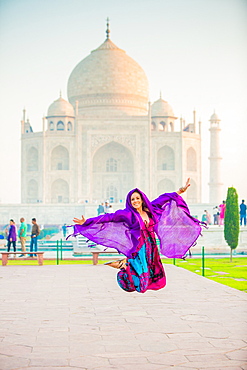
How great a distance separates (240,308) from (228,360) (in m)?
2.05

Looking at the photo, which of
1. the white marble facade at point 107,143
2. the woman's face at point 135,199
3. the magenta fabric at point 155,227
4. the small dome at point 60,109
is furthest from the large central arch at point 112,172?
the woman's face at point 135,199

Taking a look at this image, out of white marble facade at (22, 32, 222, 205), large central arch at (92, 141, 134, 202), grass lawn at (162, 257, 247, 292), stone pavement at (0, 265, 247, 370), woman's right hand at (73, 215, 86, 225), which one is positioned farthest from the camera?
large central arch at (92, 141, 134, 202)

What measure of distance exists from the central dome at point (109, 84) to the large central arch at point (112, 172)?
85.6 inches

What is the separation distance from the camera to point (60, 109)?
33.5m

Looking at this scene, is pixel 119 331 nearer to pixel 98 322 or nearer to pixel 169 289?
pixel 98 322

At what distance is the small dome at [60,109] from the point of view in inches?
1319

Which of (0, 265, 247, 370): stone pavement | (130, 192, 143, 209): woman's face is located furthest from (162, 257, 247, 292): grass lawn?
A: (130, 192, 143, 209): woman's face

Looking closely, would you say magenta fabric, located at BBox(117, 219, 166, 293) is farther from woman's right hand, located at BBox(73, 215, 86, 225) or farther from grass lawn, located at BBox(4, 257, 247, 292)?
grass lawn, located at BBox(4, 257, 247, 292)

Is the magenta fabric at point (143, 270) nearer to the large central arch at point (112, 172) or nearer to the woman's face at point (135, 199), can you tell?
the woman's face at point (135, 199)

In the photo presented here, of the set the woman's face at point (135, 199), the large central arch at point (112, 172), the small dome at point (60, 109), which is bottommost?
the woman's face at point (135, 199)

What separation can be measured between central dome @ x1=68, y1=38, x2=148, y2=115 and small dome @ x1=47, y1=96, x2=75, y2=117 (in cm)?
74

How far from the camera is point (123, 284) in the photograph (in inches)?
156

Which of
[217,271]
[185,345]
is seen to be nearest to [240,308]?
[185,345]

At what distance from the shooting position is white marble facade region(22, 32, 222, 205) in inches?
1246
